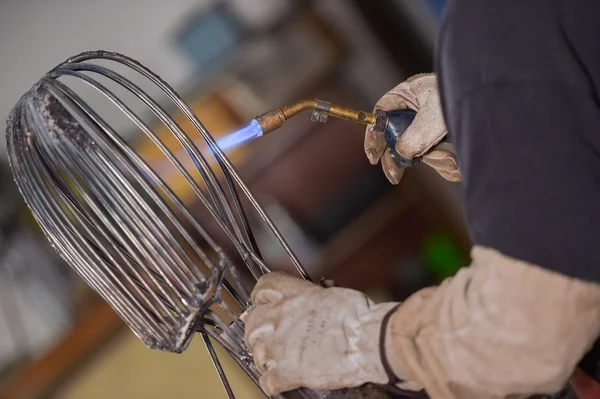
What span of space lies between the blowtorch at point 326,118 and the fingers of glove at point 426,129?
5 cm

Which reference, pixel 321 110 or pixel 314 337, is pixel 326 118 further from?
pixel 314 337

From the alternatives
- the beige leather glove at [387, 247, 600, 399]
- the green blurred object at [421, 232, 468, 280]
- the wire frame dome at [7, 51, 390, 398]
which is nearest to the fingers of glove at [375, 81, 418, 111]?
the wire frame dome at [7, 51, 390, 398]

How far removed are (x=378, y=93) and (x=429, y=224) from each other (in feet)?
2.04

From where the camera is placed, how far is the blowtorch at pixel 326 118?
3.44 ft

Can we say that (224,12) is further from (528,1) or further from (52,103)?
(528,1)

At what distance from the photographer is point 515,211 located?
23.5 inches

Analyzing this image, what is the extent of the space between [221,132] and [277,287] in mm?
1330

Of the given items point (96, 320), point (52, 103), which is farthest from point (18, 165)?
point (96, 320)

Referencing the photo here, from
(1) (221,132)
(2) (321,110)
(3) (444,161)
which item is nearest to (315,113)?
(2) (321,110)

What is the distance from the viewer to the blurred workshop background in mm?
2033

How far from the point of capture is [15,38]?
200 cm

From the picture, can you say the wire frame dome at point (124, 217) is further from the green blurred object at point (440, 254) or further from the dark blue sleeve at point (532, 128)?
the green blurred object at point (440, 254)

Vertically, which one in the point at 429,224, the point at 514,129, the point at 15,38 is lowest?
the point at 429,224

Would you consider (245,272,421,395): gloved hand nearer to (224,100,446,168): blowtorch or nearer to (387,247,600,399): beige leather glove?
(387,247,600,399): beige leather glove
